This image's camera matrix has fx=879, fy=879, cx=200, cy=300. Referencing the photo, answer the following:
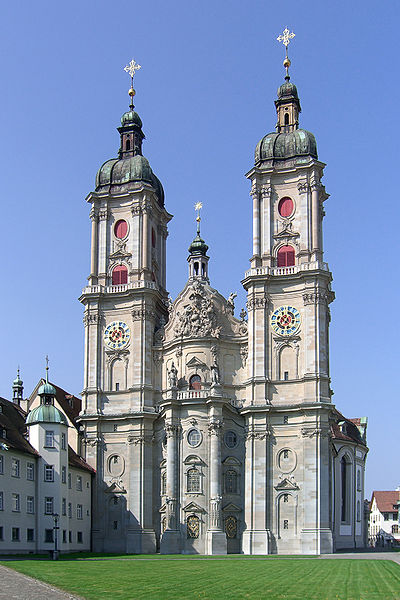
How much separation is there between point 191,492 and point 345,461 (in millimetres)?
21912

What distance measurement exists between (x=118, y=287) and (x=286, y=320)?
17503 mm

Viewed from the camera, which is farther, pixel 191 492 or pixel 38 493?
pixel 191 492

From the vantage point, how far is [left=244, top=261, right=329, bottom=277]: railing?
79.6 meters

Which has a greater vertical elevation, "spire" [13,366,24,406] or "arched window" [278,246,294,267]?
"arched window" [278,246,294,267]

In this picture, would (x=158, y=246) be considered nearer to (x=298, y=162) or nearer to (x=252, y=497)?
(x=298, y=162)

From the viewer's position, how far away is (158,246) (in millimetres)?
92250

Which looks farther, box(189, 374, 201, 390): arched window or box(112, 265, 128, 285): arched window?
box(112, 265, 128, 285): arched window

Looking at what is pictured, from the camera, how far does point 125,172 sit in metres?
90.9

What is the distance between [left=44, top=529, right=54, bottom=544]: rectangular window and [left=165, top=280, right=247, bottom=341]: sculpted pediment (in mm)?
22233

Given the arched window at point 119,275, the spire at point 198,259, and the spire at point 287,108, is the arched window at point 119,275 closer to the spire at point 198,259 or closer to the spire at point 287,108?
the spire at point 198,259

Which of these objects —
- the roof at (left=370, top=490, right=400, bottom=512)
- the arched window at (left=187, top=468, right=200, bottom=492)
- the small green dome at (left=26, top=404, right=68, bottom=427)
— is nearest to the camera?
the small green dome at (left=26, top=404, right=68, bottom=427)

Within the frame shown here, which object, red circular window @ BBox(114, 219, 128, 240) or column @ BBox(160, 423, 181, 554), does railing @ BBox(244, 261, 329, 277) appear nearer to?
red circular window @ BBox(114, 219, 128, 240)

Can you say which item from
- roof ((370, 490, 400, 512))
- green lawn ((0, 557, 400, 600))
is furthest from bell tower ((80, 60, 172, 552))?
roof ((370, 490, 400, 512))

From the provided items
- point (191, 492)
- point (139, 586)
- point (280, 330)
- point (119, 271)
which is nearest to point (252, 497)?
point (191, 492)
